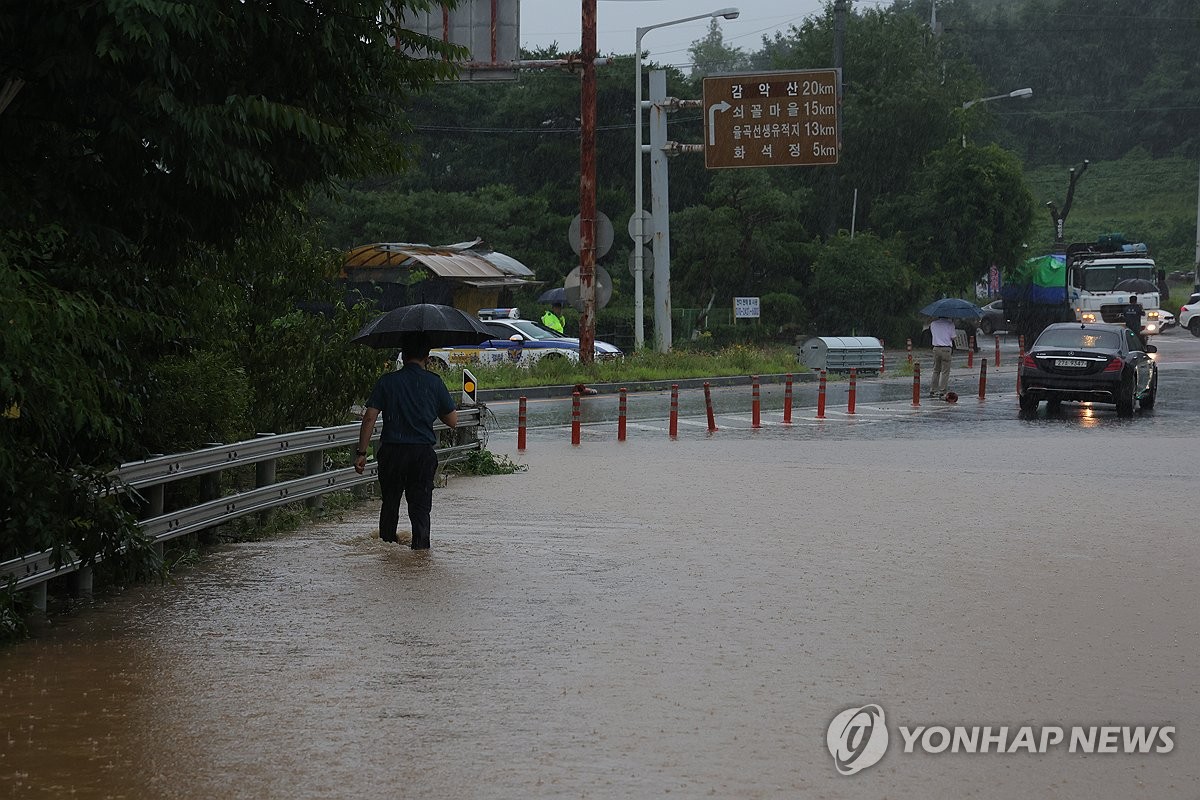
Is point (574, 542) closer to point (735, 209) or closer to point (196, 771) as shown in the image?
point (196, 771)

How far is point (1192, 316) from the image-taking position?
204 ft

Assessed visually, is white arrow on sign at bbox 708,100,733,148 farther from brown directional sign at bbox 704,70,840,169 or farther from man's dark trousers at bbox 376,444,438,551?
man's dark trousers at bbox 376,444,438,551

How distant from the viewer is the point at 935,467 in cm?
1859

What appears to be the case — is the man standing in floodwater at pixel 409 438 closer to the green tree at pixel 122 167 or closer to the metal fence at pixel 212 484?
the metal fence at pixel 212 484

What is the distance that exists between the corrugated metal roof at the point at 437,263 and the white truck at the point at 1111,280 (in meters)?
21.9

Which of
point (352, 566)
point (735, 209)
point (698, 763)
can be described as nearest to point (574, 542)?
point (352, 566)

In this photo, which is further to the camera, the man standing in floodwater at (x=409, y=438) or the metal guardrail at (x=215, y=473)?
the man standing in floodwater at (x=409, y=438)

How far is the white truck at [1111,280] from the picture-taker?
2306 inches

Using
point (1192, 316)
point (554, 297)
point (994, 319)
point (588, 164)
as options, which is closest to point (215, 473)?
point (588, 164)

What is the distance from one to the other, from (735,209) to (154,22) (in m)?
47.7

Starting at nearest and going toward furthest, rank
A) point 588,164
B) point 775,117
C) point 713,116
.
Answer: point 588,164
point 775,117
point 713,116

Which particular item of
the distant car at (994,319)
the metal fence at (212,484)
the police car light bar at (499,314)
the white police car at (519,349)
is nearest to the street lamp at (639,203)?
the white police car at (519,349)

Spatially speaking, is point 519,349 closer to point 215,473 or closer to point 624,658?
point 215,473

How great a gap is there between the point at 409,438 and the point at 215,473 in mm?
1387
